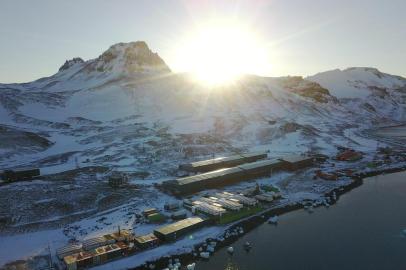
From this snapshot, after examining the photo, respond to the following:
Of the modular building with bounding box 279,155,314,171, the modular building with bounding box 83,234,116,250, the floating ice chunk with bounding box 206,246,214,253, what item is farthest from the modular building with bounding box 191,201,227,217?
the modular building with bounding box 279,155,314,171

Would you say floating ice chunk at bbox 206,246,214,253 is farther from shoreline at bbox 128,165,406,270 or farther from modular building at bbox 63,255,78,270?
modular building at bbox 63,255,78,270

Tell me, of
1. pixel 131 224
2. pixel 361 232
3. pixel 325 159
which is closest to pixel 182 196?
pixel 131 224

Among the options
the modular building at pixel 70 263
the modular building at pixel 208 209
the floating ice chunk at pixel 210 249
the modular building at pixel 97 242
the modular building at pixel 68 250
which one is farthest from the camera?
the modular building at pixel 208 209

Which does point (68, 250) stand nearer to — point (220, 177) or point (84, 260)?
point (84, 260)

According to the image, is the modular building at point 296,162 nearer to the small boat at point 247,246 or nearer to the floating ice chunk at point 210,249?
the small boat at point 247,246

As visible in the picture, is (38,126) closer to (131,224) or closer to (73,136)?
(73,136)

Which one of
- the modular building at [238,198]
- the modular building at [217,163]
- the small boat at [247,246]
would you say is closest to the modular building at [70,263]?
the small boat at [247,246]
